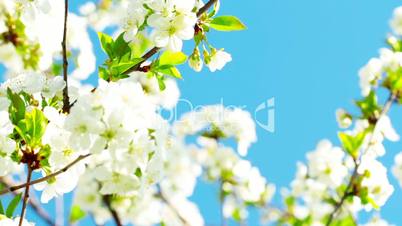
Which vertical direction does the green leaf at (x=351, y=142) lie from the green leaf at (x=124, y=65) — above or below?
above

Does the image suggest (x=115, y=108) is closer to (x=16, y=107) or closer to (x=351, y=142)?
(x=16, y=107)

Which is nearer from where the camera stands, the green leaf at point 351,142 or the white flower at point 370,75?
the green leaf at point 351,142

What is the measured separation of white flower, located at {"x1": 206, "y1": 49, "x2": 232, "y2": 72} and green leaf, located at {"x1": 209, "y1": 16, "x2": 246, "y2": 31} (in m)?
0.15

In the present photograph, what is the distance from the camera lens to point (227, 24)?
198cm

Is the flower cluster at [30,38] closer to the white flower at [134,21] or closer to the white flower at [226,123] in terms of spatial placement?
the white flower at [134,21]

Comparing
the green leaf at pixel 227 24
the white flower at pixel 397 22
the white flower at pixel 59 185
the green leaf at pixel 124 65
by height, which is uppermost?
the white flower at pixel 397 22

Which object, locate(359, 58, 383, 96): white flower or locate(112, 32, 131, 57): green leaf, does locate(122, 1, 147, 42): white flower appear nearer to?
locate(112, 32, 131, 57): green leaf

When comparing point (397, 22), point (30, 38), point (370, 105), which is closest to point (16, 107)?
point (30, 38)

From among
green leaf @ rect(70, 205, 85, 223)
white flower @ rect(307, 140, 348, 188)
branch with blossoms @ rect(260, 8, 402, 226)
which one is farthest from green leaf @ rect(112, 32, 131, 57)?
white flower @ rect(307, 140, 348, 188)

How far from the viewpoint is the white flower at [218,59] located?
213 centimetres

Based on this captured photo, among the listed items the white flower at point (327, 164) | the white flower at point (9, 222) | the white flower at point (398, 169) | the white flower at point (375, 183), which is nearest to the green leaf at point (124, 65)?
the white flower at point (9, 222)

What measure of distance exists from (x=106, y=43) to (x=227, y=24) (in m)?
0.39

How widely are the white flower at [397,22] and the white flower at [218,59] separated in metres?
2.55

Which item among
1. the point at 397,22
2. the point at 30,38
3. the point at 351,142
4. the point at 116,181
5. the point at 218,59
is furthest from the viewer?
the point at 397,22
